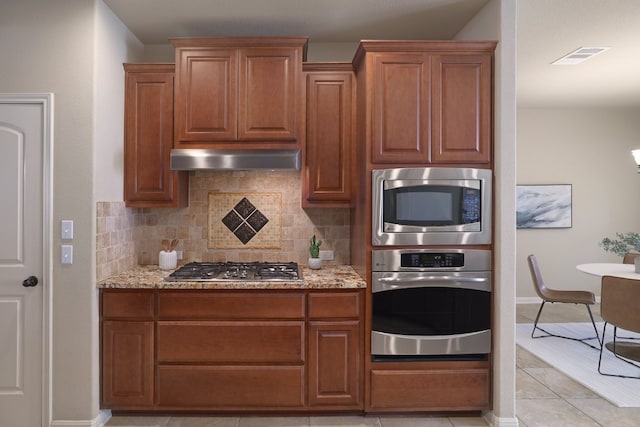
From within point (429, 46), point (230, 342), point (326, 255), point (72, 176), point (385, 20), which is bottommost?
point (230, 342)

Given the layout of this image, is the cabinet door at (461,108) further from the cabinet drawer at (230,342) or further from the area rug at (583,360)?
the area rug at (583,360)

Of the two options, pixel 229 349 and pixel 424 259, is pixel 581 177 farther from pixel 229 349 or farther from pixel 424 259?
pixel 229 349

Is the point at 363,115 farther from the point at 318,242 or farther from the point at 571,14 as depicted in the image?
the point at 571,14

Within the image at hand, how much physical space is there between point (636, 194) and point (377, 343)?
17.8ft

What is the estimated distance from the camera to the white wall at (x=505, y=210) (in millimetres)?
2768

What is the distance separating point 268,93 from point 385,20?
1007mm

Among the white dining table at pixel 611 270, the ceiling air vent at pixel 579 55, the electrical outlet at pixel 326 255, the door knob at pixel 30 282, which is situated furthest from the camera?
the white dining table at pixel 611 270

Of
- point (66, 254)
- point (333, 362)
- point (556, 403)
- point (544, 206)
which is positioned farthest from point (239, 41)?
→ point (544, 206)

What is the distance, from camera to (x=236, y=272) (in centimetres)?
312

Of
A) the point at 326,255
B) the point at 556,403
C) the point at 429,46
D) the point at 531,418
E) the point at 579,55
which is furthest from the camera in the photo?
the point at 579,55

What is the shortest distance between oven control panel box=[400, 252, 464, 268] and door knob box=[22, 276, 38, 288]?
7.53ft

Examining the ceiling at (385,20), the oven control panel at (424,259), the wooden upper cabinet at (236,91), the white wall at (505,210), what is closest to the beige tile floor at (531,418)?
the white wall at (505,210)

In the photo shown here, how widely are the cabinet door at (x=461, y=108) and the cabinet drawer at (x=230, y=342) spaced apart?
1500 mm

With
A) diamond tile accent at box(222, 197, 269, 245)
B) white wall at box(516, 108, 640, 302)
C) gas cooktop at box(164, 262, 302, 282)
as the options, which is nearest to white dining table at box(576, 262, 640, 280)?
white wall at box(516, 108, 640, 302)
